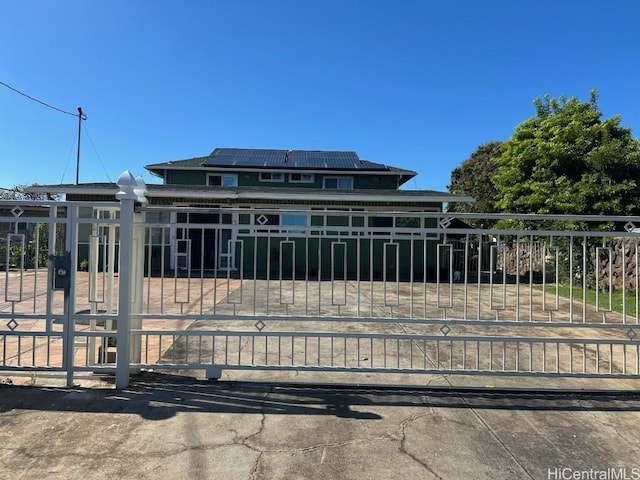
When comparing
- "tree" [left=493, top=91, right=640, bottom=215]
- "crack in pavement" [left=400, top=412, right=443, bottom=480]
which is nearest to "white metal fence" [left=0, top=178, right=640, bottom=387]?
"crack in pavement" [left=400, top=412, right=443, bottom=480]

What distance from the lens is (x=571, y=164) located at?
1620 centimetres

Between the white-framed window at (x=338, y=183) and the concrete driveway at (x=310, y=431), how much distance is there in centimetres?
1663

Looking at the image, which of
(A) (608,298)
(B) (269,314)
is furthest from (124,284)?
(A) (608,298)

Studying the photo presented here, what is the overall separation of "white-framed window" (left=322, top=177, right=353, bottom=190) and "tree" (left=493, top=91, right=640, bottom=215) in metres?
7.02

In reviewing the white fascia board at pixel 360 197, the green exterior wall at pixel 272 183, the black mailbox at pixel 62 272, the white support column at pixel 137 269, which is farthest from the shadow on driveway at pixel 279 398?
the green exterior wall at pixel 272 183

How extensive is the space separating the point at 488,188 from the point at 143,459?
3179 cm

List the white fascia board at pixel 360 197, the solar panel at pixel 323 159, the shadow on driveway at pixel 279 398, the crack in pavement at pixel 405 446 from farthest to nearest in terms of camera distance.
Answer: the solar panel at pixel 323 159, the white fascia board at pixel 360 197, the shadow on driveway at pixel 279 398, the crack in pavement at pixel 405 446

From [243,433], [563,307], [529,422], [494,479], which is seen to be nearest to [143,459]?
[243,433]

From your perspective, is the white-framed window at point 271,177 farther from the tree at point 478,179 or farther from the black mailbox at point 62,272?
the black mailbox at point 62,272

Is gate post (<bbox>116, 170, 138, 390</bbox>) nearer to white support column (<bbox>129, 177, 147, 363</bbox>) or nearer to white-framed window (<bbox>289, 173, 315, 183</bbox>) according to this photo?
white support column (<bbox>129, 177, 147, 363</bbox>)

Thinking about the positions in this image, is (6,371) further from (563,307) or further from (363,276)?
(363,276)

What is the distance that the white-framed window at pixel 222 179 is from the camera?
19.9 metres

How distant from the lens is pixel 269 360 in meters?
5.17

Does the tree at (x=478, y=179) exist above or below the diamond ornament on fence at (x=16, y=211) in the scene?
above
